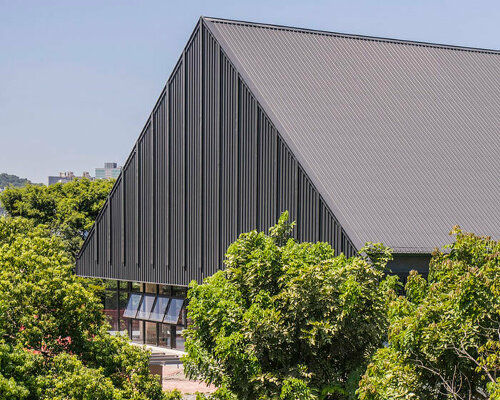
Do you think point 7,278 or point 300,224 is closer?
point 7,278

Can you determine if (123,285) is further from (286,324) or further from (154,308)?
(286,324)

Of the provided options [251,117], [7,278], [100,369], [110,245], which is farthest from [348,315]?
[110,245]

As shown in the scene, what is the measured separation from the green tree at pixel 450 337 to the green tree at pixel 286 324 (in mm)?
3656

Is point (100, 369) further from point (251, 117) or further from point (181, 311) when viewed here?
point (181, 311)

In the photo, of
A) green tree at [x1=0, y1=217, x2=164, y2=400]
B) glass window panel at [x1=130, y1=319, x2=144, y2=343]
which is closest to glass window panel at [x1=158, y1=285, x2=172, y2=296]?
glass window panel at [x1=130, y1=319, x2=144, y2=343]

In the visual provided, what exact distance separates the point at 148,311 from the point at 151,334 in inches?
49.7

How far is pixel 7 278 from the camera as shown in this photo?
2028 cm

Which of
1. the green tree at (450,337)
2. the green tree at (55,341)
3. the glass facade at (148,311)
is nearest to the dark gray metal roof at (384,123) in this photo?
the glass facade at (148,311)

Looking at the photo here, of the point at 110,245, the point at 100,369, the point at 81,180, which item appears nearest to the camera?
the point at 100,369

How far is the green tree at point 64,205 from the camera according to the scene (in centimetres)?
6769

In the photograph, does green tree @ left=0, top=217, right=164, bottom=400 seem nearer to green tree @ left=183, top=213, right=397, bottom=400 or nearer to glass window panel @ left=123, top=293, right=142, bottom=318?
green tree @ left=183, top=213, right=397, bottom=400

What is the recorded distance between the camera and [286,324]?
2178cm

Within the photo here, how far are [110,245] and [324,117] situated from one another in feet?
50.3

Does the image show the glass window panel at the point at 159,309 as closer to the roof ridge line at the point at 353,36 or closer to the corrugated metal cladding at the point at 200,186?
the corrugated metal cladding at the point at 200,186
